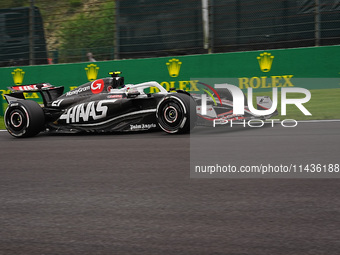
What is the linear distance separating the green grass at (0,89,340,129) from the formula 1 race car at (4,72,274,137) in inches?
54.8

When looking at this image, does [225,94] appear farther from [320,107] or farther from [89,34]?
[89,34]

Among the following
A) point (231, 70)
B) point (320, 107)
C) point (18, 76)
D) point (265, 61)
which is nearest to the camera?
point (320, 107)

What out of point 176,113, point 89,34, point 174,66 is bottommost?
point 176,113

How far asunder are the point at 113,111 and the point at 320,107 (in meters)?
4.08

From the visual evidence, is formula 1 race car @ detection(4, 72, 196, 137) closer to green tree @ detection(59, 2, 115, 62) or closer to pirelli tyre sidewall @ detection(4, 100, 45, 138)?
pirelli tyre sidewall @ detection(4, 100, 45, 138)

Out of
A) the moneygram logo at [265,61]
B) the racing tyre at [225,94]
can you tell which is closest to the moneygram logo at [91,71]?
the moneygram logo at [265,61]

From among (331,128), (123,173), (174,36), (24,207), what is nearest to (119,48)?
(174,36)

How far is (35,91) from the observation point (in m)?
9.41

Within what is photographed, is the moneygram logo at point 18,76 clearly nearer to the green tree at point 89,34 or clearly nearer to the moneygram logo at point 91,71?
the green tree at point 89,34

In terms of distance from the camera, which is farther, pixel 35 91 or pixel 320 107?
pixel 320 107

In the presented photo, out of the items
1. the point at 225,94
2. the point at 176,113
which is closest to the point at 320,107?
the point at 225,94

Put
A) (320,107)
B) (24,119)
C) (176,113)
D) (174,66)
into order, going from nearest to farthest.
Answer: (176,113)
(24,119)
(320,107)
(174,66)

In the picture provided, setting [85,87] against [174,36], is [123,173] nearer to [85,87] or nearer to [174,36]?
[85,87]

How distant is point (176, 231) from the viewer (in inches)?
127
